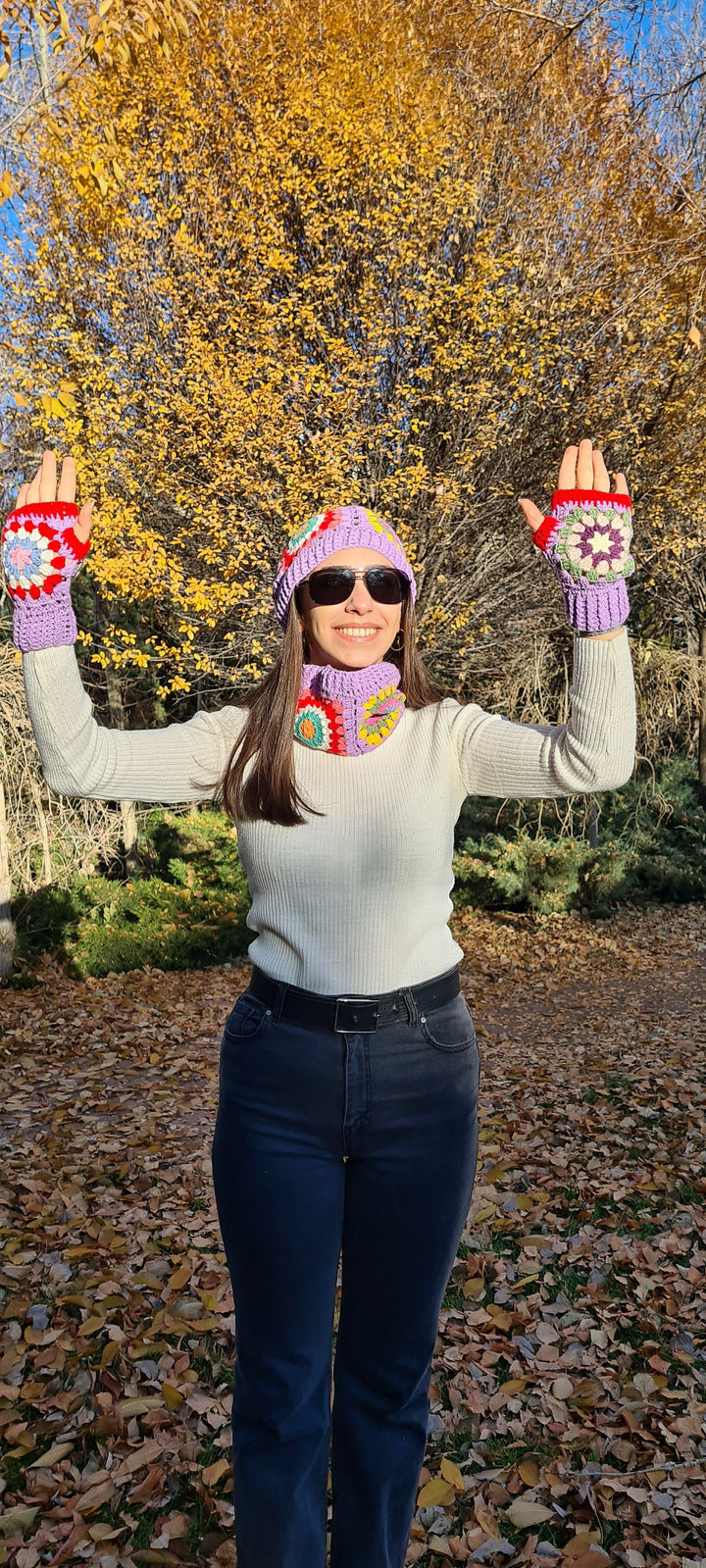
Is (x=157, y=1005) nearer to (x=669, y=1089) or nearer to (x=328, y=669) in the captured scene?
(x=669, y=1089)

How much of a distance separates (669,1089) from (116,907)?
6.68 meters

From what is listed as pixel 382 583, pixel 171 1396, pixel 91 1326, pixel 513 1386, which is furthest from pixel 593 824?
pixel 382 583

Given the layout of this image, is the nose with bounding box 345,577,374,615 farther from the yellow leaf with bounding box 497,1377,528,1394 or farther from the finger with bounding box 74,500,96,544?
the yellow leaf with bounding box 497,1377,528,1394

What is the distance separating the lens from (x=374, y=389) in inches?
353

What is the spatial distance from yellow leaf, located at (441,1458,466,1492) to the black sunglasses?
2226 millimetres

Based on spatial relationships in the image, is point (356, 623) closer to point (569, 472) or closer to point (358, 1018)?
point (569, 472)

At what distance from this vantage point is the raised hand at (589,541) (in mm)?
1517

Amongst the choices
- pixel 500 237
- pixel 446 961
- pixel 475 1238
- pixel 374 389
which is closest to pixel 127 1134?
pixel 475 1238

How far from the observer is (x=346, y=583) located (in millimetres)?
1741

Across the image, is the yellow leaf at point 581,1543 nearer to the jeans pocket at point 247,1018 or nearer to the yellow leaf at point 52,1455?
the yellow leaf at point 52,1455

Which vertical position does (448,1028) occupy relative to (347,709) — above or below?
below

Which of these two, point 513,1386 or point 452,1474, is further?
point 513,1386

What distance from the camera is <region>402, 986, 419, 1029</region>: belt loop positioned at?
5.31 ft

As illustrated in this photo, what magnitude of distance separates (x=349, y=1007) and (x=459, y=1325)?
7.18 ft
